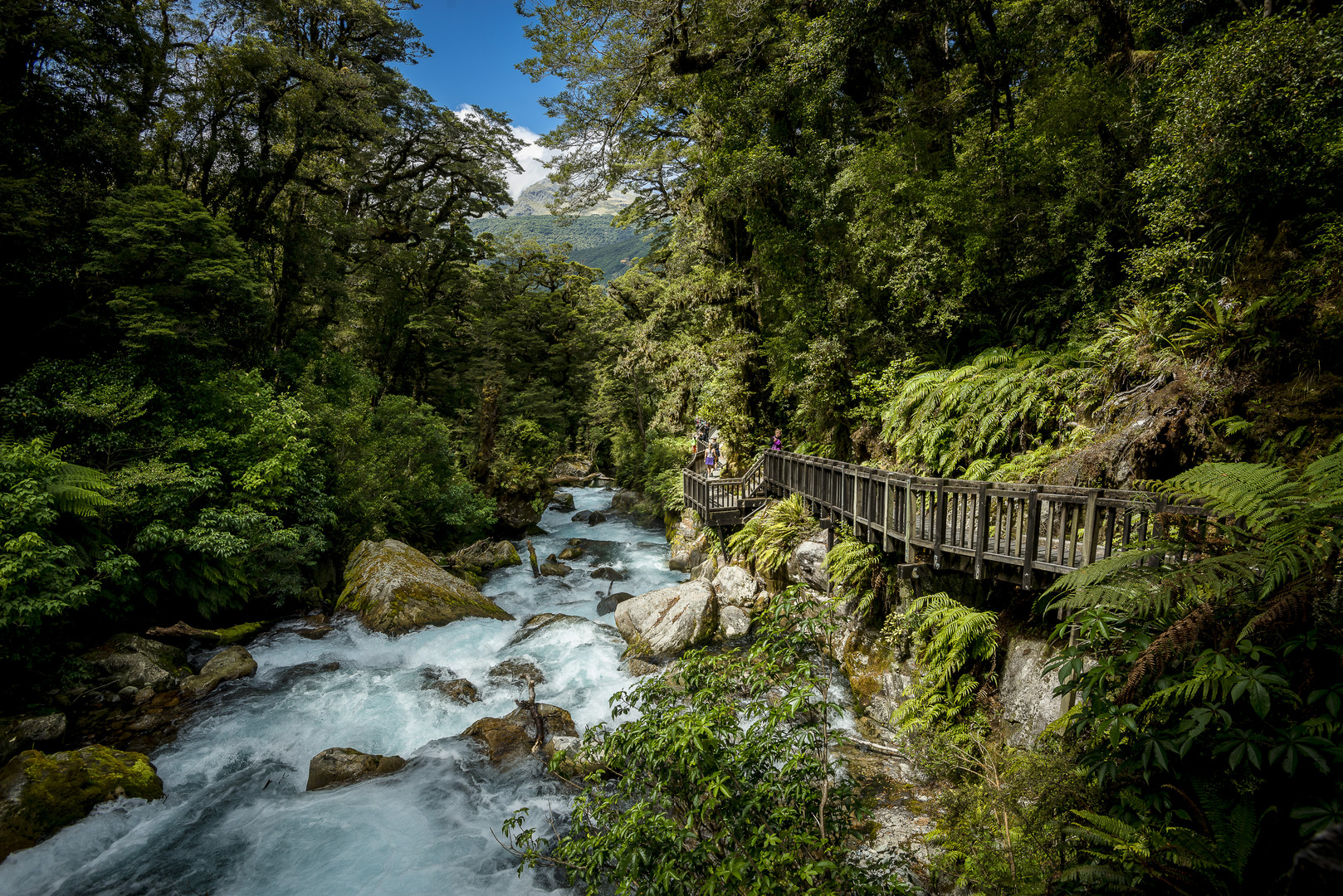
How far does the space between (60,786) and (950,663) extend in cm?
1097

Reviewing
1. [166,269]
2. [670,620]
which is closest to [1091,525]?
[670,620]

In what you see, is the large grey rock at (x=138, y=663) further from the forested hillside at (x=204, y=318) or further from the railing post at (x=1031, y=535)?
the railing post at (x=1031, y=535)

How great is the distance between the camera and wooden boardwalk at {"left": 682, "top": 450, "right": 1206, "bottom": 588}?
499 centimetres

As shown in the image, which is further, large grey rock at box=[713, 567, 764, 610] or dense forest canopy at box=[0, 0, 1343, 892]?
large grey rock at box=[713, 567, 764, 610]

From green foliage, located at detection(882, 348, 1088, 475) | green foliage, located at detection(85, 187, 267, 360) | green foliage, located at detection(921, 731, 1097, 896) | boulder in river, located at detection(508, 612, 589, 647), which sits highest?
green foliage, located at detection(85, 187, 267, 360)

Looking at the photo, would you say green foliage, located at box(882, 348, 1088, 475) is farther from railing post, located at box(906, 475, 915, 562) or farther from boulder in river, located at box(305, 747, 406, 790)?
boulder in river, located at box(305, 747, 406, 790)

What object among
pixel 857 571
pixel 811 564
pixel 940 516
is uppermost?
pixel 940 516

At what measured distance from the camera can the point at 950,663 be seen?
20.6ft

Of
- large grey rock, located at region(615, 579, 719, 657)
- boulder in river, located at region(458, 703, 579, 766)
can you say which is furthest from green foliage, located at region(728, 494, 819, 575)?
boulder in river, located at region(458, 703, 579, 766)

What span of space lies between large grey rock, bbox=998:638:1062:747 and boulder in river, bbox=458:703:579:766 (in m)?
6.04

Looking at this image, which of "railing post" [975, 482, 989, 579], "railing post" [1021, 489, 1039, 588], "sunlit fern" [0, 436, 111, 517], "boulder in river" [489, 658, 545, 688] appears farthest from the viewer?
"boulder in river" [489, 658, 545, 688]

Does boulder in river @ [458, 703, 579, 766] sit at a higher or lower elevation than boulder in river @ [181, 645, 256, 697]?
lower

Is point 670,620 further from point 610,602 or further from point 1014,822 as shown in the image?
point 1014,822

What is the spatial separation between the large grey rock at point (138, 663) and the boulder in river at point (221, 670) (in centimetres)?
23
